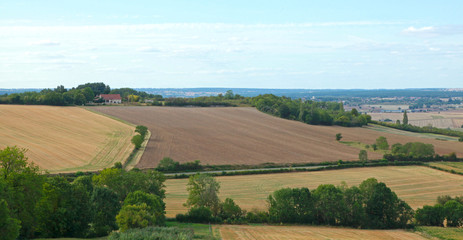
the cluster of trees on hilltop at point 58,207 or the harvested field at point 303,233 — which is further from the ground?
the cluster of trees on hilltop at point 58,207

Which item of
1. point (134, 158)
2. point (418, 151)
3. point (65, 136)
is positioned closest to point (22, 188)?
point (134, 158)

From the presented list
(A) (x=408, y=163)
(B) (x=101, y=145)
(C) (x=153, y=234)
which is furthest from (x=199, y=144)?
(C) (x=153, y=234)

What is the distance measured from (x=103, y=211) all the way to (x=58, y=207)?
3.33 m

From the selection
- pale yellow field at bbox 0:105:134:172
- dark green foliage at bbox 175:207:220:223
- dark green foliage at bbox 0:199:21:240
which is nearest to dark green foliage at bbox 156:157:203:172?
pale yellow field at bbox 0:105:134:172

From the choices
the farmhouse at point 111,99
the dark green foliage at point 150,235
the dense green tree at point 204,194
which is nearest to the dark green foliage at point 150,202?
the dark green foliage at point 150,235

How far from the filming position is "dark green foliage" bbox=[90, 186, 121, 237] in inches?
1318

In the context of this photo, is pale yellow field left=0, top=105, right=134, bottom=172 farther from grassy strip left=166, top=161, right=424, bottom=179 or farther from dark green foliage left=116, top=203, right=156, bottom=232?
dark green foliage left=116, top=203, right=156, bottom=232

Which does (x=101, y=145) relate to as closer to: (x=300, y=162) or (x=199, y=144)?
(x=199, y=144)

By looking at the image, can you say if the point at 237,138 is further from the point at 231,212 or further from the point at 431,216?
the point at 431,216

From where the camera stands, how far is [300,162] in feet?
236

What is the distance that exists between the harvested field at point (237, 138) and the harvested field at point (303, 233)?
28214mm

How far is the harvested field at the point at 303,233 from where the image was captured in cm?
3481

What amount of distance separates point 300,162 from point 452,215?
31.1 meters

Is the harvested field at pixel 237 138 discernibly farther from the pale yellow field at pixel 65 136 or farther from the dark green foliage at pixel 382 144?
the pale yellow field at pixel 65 136
